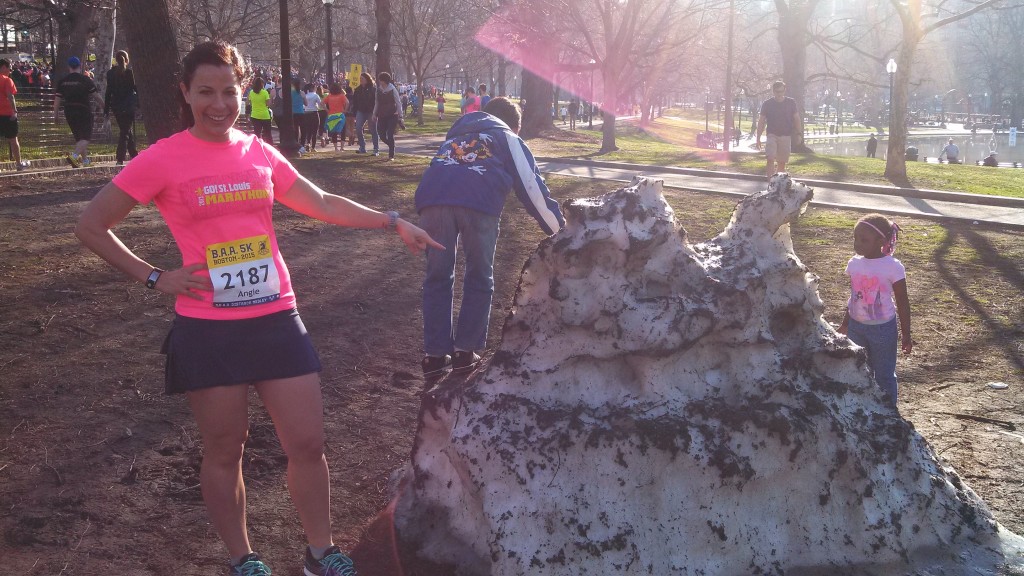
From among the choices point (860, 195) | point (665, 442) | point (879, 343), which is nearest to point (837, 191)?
point (860, 195)

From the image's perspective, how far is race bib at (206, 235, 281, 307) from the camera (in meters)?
2.92

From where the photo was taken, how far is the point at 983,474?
173 inches

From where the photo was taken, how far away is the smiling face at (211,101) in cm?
296

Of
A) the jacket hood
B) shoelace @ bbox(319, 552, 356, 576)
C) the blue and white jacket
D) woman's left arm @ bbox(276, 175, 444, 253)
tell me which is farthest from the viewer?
the jacket hood

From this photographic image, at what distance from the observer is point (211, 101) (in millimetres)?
2963

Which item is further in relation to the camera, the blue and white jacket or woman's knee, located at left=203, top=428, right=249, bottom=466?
the blue and white jacket

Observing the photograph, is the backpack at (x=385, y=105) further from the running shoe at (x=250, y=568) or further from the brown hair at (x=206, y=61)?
the running shoe at (x=250, y=568)

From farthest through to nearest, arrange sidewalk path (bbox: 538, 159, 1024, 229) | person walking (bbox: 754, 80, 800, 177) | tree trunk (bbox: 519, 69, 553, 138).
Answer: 1. tree trunk (bbox: 519, 69, 553, 138)
2. person walking (bbox: 754, 80, 800, 177)
3. sidewalk path (bbox: 538, 159, 1024, 229)

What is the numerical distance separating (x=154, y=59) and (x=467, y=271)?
897cm

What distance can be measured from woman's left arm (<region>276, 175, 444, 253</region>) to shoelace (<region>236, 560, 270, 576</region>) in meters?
1.28

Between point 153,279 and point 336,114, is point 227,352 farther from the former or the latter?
point 336,114

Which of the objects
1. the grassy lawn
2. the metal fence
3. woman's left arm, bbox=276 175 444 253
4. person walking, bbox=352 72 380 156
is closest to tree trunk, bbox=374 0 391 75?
the metal fence

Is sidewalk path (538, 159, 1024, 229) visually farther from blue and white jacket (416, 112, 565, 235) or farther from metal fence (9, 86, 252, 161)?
blue and white jacket (416, 112, 565, 235)

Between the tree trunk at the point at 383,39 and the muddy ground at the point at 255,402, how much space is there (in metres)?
16.0
